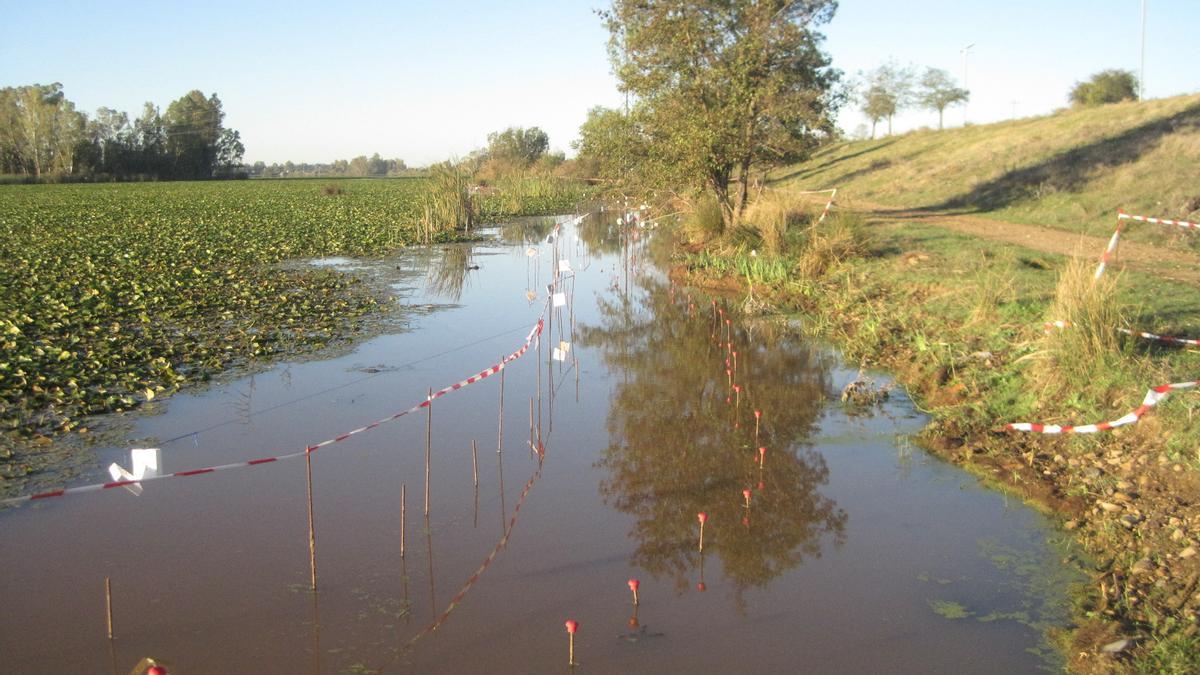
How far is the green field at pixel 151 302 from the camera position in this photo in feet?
27.8

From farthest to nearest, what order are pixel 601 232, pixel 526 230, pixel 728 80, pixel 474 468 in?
pixel 526 230, pixel 601 232, pixel 728 80, pixel 474 468

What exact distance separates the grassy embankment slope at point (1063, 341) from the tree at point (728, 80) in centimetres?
183

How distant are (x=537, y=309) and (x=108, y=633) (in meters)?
10.1

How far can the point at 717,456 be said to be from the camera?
23.5 feet

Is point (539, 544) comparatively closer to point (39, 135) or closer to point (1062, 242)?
point (1062, 242)

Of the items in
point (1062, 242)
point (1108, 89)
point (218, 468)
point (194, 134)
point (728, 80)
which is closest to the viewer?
point (218, 468)

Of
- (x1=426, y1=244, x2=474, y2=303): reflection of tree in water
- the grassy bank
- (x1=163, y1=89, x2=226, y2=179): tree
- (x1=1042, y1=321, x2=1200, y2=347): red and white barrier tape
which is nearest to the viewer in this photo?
Answer: the grassy bank

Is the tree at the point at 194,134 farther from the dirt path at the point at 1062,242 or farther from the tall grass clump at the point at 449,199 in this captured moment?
the dirt path at the point at 1062,242

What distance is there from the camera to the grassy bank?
471 centimetres

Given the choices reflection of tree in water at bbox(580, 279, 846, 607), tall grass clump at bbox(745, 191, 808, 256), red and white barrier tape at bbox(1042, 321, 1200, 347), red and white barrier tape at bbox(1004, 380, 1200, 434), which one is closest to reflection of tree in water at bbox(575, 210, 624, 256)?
tall grass clump at bbox(745, 191, 808, 256)

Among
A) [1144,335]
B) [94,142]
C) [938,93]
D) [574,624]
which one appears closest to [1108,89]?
[938,93]

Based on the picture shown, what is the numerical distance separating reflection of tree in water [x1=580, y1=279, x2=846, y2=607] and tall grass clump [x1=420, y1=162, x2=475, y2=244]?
14.9m

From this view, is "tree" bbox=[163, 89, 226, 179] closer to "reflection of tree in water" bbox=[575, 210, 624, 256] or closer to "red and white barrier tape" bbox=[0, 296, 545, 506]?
"reflection of tree in water" bbox=[575, 210, 624, 256]

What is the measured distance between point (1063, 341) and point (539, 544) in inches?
193
